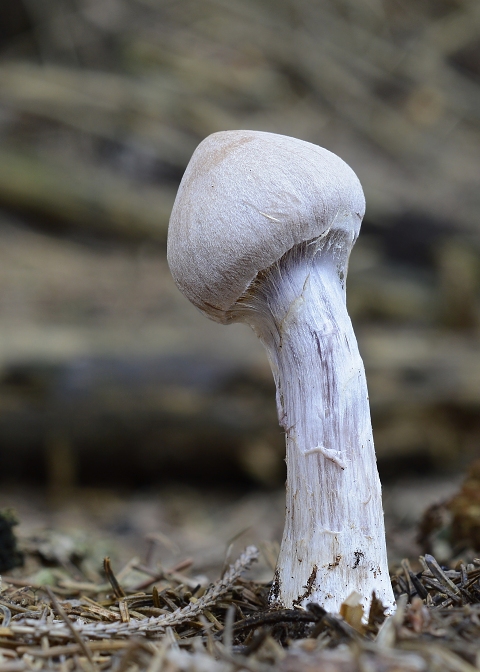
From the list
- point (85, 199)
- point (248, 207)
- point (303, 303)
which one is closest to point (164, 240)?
point (85, 199)

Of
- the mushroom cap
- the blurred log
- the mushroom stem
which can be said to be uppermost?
the blurred log

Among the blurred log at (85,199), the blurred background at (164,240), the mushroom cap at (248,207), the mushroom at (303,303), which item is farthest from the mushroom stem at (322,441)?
the blurred log at (85,199)

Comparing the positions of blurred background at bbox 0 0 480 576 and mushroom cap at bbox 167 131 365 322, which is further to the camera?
blurred background at bbox 0 0 480 576

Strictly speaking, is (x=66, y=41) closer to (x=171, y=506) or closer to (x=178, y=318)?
(x=178, y=318)

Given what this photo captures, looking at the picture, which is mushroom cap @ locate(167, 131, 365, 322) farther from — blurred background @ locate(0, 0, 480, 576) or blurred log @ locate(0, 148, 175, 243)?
blurred log @ locate(0, 148, 175, 243)

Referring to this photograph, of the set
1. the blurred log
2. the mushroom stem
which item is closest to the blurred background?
the blurred log

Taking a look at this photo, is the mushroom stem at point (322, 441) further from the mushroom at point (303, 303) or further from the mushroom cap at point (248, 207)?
the mushroom cap at point (248, 207)

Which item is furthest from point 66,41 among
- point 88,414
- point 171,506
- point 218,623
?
point 218,623
